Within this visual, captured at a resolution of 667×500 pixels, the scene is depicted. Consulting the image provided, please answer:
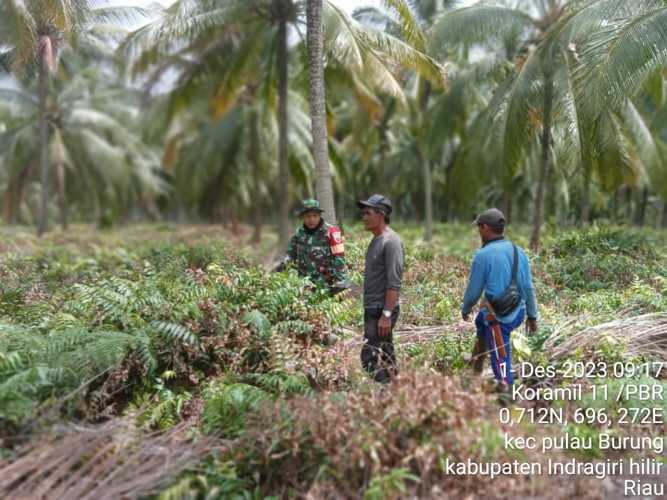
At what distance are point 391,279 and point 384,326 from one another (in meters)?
0.40

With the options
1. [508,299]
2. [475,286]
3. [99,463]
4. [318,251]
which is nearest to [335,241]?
[318,251]

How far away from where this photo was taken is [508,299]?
5074mm

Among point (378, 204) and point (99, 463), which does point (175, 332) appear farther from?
point (378, 204)

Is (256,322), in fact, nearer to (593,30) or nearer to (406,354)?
(406,354)

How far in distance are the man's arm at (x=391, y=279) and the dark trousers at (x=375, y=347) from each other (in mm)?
123

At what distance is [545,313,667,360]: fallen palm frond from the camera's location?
604 cm

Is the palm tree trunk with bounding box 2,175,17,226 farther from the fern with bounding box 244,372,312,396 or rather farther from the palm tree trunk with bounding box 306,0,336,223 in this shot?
the fern with bounding box 244,372,312,396

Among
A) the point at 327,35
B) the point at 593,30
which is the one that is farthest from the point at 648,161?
the point at 327,35

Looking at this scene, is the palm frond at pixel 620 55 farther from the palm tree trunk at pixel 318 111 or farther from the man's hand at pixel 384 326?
the man's hand at pixel 384 326

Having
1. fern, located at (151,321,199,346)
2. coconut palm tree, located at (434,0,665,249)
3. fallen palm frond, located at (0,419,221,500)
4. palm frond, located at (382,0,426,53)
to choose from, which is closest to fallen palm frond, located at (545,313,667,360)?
fern, located at (151,321,199,346)

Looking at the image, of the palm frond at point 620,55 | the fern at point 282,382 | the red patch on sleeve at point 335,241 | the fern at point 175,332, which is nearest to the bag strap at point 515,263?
the fern at point 282,382

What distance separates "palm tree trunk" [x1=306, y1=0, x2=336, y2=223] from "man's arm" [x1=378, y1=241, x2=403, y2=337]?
4.34 m

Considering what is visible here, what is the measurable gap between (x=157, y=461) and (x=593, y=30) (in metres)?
10.1

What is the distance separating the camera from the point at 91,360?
5.01 m
